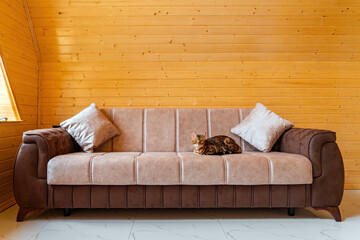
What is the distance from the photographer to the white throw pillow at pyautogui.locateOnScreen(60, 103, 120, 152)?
2.28 meters

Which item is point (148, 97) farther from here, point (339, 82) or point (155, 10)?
point (339, 82)

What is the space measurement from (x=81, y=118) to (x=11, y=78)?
0.80 meters

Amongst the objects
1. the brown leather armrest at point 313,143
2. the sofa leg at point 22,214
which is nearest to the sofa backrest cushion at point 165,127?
the brown leather armrest at point 313,143

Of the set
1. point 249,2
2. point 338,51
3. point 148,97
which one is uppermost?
point 249,2

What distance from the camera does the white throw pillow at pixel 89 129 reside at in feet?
7.49

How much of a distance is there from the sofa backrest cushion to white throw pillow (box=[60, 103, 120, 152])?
0.16 m

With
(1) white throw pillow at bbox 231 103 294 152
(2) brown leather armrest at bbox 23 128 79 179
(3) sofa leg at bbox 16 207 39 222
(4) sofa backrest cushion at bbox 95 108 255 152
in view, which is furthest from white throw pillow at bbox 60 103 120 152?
(1) white throw pillow at bbox 231 103 294 152

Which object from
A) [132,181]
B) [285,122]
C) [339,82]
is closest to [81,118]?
[132,181]

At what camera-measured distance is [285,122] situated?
2.38 m

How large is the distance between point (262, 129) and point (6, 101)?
2475 mm

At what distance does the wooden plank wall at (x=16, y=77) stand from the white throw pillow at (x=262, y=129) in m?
2.14

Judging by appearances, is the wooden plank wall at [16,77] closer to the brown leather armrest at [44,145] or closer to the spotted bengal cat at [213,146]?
the brown leather armrest at [44,145]

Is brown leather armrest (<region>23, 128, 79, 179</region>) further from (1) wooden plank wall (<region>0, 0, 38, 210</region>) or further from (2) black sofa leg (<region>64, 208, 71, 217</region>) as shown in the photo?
(1) wooden plank wall (<region>0, 0, 38, 210</region>)

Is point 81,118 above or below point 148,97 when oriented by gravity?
below
